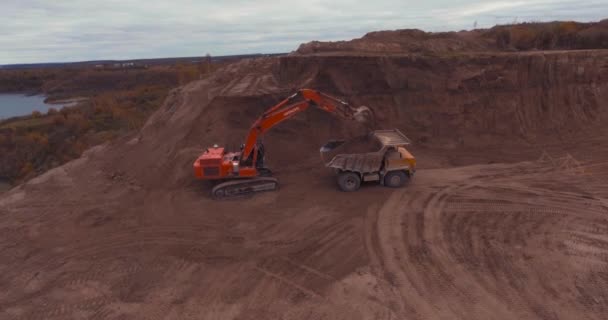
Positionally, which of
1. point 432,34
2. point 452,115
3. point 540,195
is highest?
point 432,34

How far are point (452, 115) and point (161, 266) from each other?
12.9m

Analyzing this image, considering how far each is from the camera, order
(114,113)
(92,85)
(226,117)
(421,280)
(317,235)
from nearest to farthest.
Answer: (421,280) < (317,235) < (226,117) < (114,113) < (92,85)

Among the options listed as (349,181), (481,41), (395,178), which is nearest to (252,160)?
(349,181)

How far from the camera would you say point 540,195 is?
36.1ft

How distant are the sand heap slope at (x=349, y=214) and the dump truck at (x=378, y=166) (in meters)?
0.40

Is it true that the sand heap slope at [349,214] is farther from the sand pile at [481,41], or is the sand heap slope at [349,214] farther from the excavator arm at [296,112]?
the sand pile at [481,41]

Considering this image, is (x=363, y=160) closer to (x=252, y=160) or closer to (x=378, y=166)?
(x=378, y=166)

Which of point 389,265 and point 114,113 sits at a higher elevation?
point 114,113

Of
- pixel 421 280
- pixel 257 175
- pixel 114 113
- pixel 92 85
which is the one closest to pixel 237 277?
pixel 421 280

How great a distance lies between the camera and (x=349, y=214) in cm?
1026

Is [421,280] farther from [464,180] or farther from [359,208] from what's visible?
[464,180]

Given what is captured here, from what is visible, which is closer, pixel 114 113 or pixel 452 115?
pixel 452 115

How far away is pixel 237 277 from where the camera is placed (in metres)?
7.90

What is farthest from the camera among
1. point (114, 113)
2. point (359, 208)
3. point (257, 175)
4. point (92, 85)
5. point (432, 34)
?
point (92, 85)
